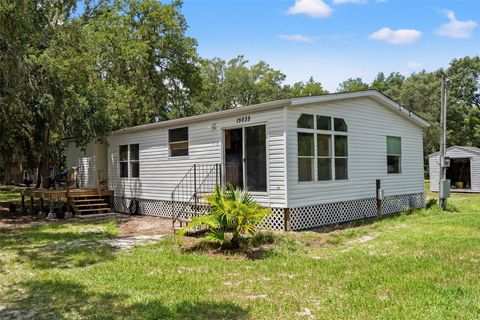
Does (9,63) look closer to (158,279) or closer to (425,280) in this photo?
(158,279)

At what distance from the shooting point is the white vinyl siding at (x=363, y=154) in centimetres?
952

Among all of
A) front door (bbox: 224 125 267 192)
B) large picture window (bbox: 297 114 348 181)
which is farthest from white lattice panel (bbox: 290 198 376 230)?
front door (bbox: 224 125 267 192)

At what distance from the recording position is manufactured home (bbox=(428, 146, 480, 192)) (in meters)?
21.7

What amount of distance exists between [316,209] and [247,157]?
7.11 ft

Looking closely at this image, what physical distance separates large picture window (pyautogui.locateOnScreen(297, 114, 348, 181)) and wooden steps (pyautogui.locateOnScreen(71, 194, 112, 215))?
26.9 feet

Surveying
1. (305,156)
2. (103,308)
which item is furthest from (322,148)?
(103,308)

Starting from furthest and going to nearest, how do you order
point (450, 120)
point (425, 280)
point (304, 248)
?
1. point (450, 120)
2. point (304, 248)
3. point (425, 280)

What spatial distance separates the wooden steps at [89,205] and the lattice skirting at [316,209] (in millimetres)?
495

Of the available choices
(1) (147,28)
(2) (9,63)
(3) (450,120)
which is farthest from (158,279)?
(3) (450,120)

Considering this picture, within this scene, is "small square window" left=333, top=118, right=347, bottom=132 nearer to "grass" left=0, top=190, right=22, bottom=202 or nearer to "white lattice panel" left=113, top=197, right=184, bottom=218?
"white lattice panel" left=113, top=197, right=184, bottom=218

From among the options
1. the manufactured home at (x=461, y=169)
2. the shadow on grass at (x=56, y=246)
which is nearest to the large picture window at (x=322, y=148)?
the shadow on grass at (x=56, y=246)

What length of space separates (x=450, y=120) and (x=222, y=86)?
69.0 feet

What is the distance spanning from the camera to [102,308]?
4.57 metres

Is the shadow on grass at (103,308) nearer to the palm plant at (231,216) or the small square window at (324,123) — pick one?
the palm plant at (231,216)
